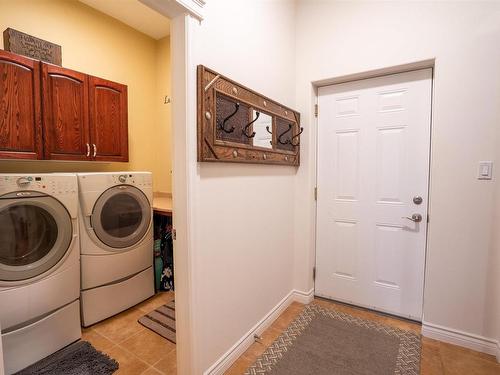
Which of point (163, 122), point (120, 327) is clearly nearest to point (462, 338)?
point (120, 327)

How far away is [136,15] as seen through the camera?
2.67m

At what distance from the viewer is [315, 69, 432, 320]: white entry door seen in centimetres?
201

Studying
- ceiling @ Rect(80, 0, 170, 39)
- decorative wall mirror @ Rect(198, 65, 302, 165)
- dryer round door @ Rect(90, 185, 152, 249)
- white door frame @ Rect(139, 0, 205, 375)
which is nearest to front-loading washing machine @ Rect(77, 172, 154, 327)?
dryer round door @ Rect(90, 185, 152, 249)

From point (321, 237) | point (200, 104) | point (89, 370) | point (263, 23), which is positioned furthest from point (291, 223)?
point (89, 370)

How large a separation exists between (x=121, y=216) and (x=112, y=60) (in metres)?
1.67

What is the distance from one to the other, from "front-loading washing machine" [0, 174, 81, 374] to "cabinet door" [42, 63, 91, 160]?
387 mm

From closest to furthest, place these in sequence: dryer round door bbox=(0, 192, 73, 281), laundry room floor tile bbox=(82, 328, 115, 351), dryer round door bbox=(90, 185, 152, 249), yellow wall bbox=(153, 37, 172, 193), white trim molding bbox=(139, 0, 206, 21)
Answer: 1. white trim molding bbox=(139, 0, 206, 21)
2. dryer round door bbox=(0, 192, 73, 281)
3. laundry room floor tile bbox=(82, 328, 115, 351)
4. dryer round door bbox=(90, 185, 152, 249)
5. yellow wall bbox=(153, 37, 172, 193)

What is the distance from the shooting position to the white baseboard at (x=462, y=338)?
5.63ft

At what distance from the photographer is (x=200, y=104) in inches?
51.4

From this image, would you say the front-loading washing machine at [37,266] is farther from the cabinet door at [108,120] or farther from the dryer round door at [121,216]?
the cabinet door at [108,120]

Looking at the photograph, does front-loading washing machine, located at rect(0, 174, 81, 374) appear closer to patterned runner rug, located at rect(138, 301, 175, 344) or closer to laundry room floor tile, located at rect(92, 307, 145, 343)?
laundry room floor tile, located at rect(92, 307, 145, 343)

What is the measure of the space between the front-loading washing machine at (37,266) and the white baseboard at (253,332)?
3.71 feet

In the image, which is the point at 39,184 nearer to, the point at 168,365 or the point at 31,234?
the point at 31,234

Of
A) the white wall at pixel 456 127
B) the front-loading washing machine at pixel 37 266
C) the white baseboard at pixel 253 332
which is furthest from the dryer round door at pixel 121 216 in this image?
the white wall at pixel 456 127
